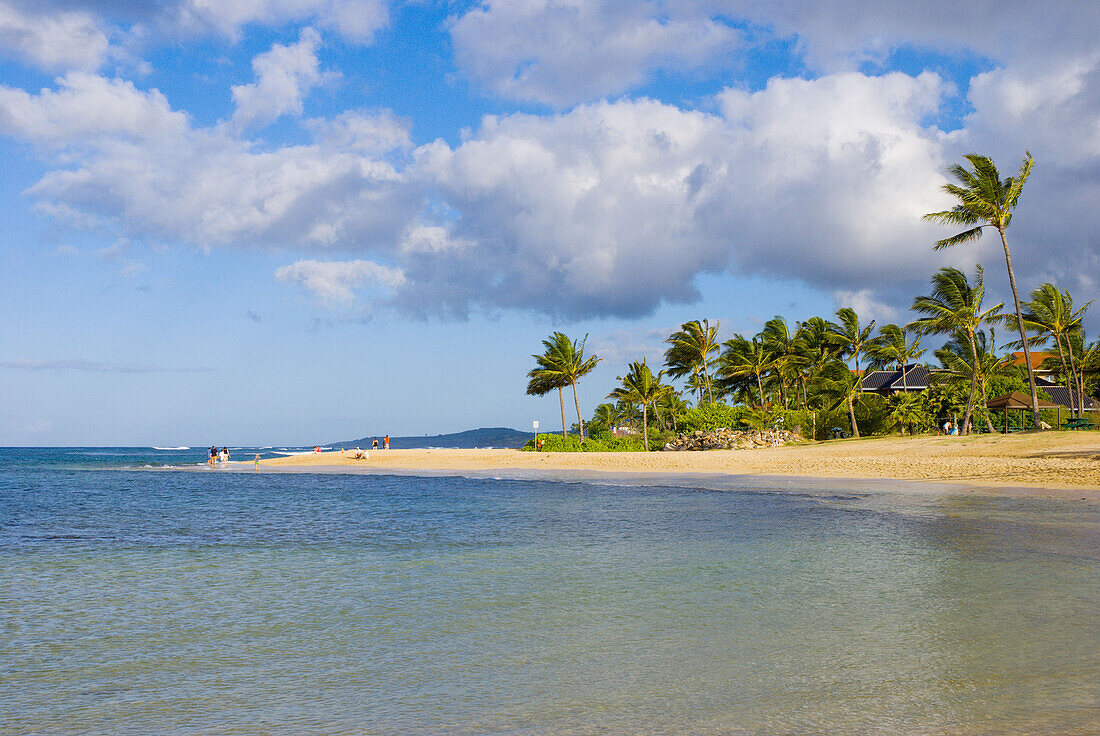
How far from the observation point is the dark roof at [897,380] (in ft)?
186

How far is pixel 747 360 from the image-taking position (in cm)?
5406

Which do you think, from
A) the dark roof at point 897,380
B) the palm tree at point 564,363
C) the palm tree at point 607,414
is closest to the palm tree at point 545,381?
the palm tree at point 564,363

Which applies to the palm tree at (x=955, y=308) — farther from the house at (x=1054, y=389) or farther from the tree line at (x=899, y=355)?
the house at (x=1054, y=389)

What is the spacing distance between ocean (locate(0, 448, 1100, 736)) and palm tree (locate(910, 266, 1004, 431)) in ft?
83.7

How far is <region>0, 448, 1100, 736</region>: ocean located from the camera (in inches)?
189

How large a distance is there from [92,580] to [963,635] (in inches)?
413

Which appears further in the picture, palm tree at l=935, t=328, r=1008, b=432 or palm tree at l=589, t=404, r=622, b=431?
palm tree at l=589, t=404, r=622, b=431

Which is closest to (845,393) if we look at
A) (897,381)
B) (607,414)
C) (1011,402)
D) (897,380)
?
(1011,402)

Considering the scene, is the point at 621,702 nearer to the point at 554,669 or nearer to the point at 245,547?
the point at 554,669

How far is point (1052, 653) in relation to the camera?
19.2 feet

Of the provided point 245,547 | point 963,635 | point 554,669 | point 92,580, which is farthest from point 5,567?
point 963,635

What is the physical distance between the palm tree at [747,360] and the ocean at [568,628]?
1504 inches

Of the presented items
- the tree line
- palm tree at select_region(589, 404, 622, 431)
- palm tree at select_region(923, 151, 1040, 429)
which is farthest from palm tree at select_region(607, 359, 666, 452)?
palm tree at select_region(589, 404, 622, 431)

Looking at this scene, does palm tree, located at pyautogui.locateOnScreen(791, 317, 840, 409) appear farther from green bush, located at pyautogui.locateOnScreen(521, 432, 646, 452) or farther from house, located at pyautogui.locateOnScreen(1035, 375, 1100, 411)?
house, located at pyautogui.locateOnScreen(1035, 375, 1100, 411)
